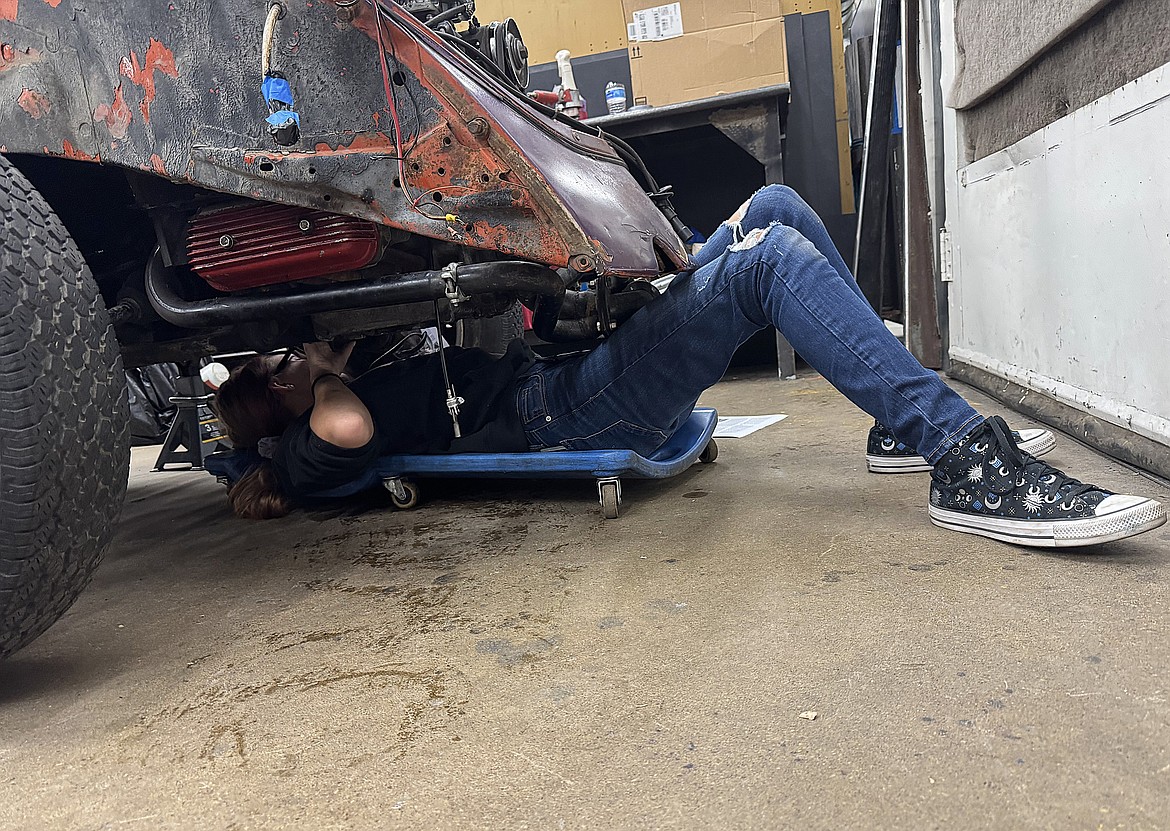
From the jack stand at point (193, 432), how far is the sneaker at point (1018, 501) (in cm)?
190

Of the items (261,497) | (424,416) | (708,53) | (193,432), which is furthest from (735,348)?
(708,53)

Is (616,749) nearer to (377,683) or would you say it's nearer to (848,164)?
(377,683)

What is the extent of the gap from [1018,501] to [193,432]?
2.11 m

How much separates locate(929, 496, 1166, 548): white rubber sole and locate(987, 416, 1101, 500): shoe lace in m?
0.04

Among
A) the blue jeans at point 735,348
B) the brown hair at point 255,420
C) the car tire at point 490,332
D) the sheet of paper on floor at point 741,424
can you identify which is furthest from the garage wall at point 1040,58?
the brown hair at point 255,420

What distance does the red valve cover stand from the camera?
100 centimetres

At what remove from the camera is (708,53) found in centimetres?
309

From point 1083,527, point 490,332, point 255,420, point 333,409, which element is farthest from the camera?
point 490,332

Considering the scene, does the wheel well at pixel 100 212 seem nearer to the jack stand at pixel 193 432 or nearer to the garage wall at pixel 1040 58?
the jack stand at pixel 193 432

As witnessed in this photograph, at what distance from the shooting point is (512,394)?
57.8 inches

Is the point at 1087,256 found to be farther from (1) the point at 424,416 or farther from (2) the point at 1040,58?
(1) the point at 424,416

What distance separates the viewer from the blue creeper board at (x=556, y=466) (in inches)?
52.7

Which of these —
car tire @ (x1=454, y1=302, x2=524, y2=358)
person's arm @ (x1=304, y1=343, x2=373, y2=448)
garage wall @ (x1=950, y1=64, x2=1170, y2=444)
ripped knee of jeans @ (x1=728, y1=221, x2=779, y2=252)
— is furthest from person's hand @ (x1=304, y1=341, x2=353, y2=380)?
garage wall @ (x1=950, y1=64, x2=1170, y2=444)

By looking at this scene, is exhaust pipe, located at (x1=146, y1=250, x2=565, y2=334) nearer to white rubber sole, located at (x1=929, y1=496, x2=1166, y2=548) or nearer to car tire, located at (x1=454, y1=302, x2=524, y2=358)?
white rubber sole, located at (x1=929, y1=496, x2=1166, y2=548)
